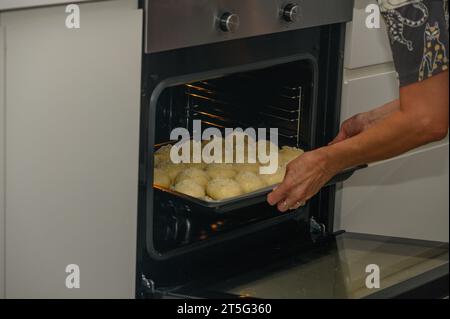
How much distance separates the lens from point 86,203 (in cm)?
179

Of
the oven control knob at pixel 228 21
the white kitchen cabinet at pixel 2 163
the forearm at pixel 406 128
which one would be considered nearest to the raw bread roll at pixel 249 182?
the forearm at pixel 406 128

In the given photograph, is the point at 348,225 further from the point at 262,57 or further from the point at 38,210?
the point at 38,210

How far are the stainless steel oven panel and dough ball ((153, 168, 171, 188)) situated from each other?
11.4 inches

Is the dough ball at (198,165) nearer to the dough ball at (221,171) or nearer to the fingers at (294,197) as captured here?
the dough ball at (221,171)

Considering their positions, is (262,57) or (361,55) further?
(361,55)

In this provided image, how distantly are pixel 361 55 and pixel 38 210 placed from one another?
808 mm

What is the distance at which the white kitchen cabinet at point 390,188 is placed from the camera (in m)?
2.26

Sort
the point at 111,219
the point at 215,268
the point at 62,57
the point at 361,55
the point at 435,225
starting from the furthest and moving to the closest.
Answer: the point at 435,225
the point at 361,55
the point at 215,268
the point at 111,219
the point at 62,57

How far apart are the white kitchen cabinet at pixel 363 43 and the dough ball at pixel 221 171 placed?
1.09ft

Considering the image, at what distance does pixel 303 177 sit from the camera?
190 centimetres

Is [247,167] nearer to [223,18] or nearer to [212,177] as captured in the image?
[212,177]

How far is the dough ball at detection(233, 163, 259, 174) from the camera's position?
6.93 ft
